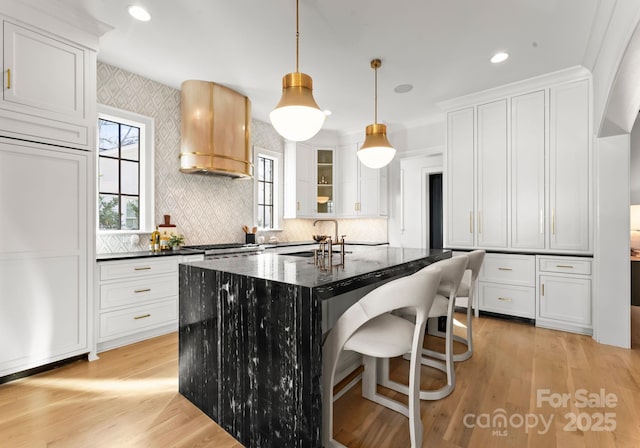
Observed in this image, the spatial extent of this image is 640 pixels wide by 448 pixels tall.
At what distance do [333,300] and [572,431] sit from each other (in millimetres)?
1472

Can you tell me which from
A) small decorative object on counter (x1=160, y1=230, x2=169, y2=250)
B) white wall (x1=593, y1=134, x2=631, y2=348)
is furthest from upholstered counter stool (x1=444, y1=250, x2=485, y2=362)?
small decorative object on counter (x1=160, y1=230, x2=169, y2=250)

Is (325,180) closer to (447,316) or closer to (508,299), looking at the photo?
(508,299)

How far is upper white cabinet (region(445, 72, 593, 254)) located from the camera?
3191mm

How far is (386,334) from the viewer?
150 centimetres

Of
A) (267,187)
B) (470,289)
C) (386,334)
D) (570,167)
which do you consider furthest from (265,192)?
(570,167)

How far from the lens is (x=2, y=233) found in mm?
2104

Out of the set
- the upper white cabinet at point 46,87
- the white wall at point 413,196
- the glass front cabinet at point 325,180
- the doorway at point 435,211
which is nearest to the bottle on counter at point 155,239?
the upper white cabinet at point 46,87

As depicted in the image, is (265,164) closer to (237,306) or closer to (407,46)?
(407,46)

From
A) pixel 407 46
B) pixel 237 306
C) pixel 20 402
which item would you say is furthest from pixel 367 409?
pixel 407 46

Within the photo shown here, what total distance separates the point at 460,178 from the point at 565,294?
171 cm

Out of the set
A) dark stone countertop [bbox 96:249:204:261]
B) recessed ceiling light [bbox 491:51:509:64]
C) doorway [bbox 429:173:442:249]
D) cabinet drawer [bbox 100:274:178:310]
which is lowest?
cabinet drawer [bbox 100:274:178:310]

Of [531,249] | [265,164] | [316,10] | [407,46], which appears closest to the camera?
[316,10]

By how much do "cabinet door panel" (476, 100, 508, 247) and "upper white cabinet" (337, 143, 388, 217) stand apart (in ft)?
5.51

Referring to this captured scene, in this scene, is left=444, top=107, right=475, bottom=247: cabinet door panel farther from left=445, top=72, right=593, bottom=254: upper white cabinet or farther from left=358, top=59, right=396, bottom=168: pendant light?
left=358, top=59, right=396, bottom=168: pendant light
